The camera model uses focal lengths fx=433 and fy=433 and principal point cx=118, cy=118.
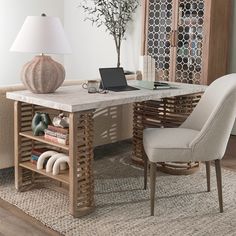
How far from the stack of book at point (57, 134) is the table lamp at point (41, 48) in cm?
27

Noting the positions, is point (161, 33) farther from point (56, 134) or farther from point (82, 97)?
point (56, 134)

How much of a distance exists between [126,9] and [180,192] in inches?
114

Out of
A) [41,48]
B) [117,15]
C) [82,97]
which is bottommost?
[82,97]

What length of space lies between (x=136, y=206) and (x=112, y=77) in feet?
2.99

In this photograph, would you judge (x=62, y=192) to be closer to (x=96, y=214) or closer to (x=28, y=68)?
(x=96, y=214)

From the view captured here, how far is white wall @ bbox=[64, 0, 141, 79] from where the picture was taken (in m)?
5.36

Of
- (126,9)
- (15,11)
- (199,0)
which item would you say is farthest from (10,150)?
(15,11)

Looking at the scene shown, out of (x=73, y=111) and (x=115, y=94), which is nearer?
(x=73, y=111)

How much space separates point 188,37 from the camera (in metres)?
4.32

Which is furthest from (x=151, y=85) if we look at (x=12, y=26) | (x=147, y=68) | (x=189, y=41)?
(x=12, y=26)

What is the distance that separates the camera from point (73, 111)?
2.36 metres

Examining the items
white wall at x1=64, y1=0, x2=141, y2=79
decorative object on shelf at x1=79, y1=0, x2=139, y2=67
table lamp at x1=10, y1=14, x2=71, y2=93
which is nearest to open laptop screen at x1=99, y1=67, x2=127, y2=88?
table lamp at x1=10, y1=14, x2=71, y2=93

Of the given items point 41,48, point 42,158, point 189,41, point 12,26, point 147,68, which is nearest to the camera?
point 41,48

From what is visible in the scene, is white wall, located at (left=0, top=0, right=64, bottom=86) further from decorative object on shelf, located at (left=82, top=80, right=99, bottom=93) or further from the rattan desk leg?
decorative object on shelf, located at (left=82, top=80, right=99, bottom=93)
